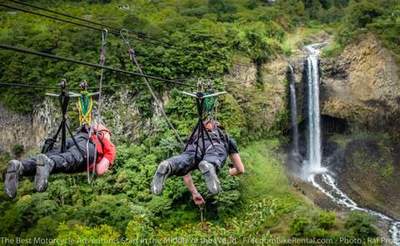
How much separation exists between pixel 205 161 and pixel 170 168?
0.66 metres

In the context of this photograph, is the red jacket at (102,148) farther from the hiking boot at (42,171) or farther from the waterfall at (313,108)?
the waterfall at (313,108)

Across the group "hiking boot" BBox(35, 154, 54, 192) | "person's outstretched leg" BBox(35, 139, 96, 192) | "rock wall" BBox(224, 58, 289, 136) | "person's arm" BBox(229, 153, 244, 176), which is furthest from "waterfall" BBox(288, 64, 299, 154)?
"hiking boot" BBox(35, 154, 54, 192)

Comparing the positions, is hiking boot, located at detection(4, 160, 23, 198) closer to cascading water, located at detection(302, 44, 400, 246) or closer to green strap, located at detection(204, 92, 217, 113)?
green strap, located at detection(204, 92, 217, 113)

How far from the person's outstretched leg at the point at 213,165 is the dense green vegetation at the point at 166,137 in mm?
9141

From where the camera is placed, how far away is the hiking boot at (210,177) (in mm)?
7797

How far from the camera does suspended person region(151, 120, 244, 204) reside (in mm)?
7539

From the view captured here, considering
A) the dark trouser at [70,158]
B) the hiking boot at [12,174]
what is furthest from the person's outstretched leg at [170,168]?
the hiking boot at [12,174]

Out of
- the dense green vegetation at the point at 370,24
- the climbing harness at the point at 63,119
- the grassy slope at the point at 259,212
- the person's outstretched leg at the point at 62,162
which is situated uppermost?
the dense green vegetation at the point at 370,24

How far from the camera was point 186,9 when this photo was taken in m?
35.2

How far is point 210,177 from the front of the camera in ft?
25.7

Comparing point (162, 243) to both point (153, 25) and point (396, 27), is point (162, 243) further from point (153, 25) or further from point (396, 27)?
point (396, 27)

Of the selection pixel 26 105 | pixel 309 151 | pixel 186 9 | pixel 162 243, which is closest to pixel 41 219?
pixel 162 243

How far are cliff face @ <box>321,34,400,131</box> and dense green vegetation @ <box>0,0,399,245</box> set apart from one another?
3.12 ft

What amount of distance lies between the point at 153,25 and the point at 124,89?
4050 millimetres
